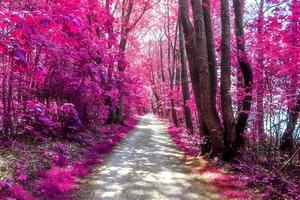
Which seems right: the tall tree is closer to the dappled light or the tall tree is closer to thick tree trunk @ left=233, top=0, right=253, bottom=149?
the dappled light

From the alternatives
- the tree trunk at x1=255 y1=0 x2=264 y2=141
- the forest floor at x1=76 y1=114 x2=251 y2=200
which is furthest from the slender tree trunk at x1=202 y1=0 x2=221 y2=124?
the forest floor at x1=76 y1=114 x2=251 y2=200

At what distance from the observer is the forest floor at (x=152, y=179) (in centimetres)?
752

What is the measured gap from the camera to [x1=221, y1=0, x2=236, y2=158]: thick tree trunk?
10.5m

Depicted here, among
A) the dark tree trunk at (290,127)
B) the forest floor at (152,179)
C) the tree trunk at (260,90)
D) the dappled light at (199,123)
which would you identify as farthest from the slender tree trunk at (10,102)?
the dark tree trunk at (290,127)

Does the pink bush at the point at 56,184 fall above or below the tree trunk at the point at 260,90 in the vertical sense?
below

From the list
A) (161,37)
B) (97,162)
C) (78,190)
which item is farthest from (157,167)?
(161,37)

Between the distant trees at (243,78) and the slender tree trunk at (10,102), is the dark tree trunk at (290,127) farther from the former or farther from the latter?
the slender tree trunk at (10,102)

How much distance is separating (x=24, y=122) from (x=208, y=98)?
5.72m

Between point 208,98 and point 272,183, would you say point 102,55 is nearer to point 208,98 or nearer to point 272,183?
point 208,98

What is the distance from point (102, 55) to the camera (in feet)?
44.9

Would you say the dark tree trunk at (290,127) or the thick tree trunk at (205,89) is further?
the dark tree trunk at (290,127)

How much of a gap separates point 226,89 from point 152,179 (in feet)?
12.0

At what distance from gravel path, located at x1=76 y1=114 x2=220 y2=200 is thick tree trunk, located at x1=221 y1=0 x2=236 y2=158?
1612mm

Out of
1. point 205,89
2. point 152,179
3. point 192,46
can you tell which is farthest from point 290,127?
point 152,179
